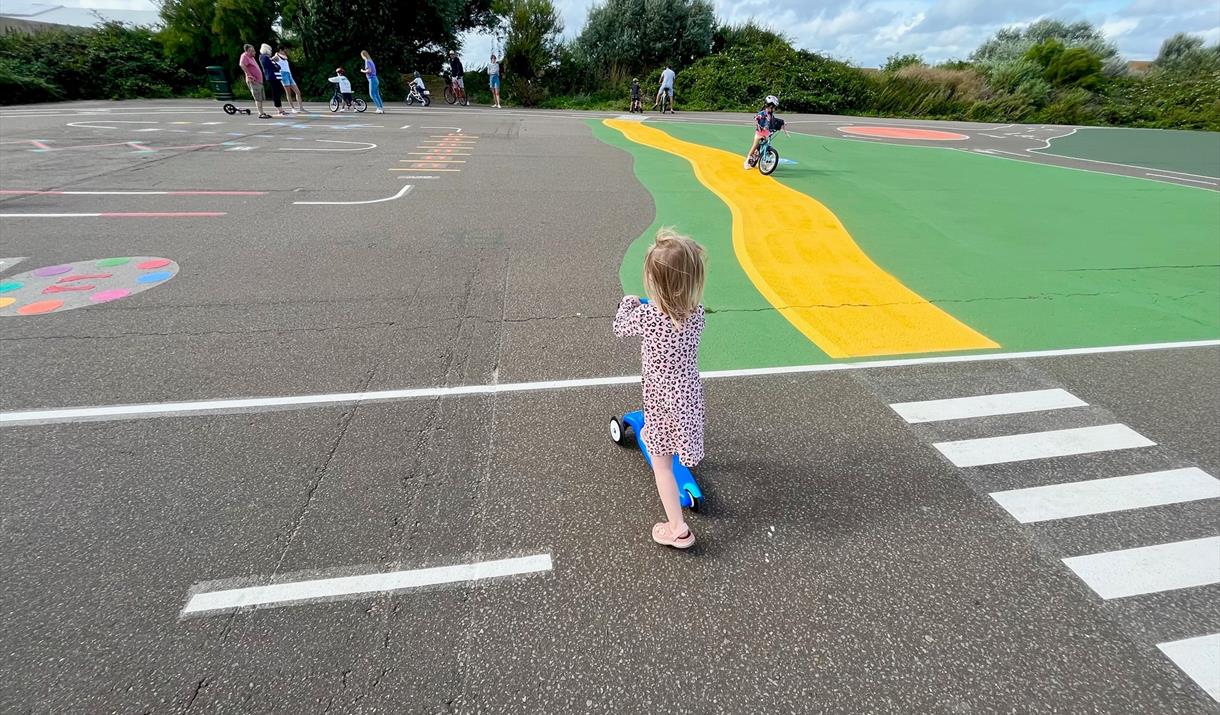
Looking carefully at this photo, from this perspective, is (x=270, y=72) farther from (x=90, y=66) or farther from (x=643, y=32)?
(x=643, y=32)

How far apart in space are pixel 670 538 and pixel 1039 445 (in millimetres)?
2854

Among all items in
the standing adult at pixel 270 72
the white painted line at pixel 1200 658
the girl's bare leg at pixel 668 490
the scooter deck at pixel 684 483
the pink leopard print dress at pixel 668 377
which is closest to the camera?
the white painted line at pixel 1200 658

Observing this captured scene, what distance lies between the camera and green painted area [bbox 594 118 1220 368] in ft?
18.0

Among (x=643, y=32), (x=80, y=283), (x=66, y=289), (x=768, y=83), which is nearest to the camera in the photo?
(x=66, y=289)

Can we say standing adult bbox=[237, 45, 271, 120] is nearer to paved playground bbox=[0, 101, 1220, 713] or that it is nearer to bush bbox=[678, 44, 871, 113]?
paved playground bbox=[0, 101, 1220, 713]

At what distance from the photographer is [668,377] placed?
276 centimetres

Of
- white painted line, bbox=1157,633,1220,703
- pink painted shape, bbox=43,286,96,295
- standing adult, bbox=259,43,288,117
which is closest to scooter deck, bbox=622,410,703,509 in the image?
white painted line, bbox=1157,633,1220,703

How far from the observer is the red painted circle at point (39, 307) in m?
5.18

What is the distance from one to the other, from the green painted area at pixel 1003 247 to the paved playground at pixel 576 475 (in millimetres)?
79

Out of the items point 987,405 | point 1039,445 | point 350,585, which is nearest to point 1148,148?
point 987,405

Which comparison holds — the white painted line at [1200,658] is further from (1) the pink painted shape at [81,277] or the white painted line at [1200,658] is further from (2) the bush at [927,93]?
(2) the bush at [927,93]

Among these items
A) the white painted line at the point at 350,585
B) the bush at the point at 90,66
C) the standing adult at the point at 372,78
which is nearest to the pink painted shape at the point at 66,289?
the white painted line at the point at 350,585

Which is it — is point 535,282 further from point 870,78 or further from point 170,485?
point 870,78

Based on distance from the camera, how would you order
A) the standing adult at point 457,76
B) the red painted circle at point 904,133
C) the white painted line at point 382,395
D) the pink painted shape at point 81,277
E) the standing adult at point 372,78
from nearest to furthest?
the white painted line at point 382,395 < the pink painted shape at point 81,277 < the red painted circle at point 904,133 < the standing adult at point 372,78 < the standing adult at point 457,76
